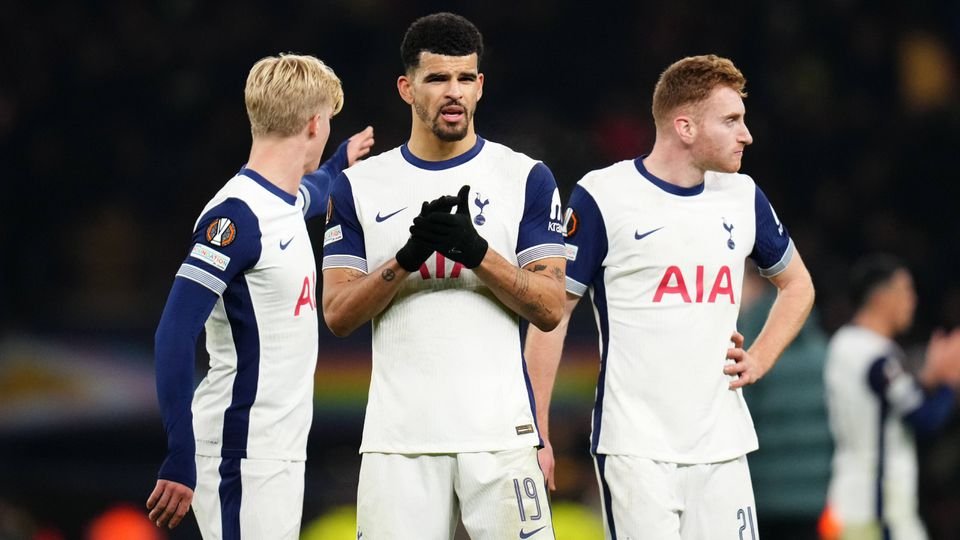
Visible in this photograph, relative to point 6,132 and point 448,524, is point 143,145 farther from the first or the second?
point 448,524

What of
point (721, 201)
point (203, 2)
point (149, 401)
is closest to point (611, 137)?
point (203, 2)

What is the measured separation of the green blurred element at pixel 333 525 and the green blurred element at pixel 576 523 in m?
1.30

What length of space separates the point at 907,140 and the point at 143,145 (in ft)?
22.7

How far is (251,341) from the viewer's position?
198 inches

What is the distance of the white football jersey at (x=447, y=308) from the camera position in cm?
487

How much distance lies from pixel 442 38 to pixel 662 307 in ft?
4.27

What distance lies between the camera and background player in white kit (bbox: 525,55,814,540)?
5336mm

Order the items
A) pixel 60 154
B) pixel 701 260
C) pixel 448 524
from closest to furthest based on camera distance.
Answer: pixel 448 524 < pixel 701 260 < pixel 60 154

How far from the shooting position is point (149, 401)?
10.1 metres

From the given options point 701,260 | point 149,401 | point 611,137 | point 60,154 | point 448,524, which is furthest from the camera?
point 611,137

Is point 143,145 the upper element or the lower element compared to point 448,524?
upper

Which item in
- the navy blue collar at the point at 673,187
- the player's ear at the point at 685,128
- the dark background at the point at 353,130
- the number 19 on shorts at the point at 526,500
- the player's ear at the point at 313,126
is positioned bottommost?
the number 19 on shorts at the point at 526,500

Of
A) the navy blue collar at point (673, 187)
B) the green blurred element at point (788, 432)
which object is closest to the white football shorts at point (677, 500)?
the navy blue collar at point (673, 187)

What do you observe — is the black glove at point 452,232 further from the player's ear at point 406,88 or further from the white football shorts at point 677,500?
the white football shorts at point 677,500
